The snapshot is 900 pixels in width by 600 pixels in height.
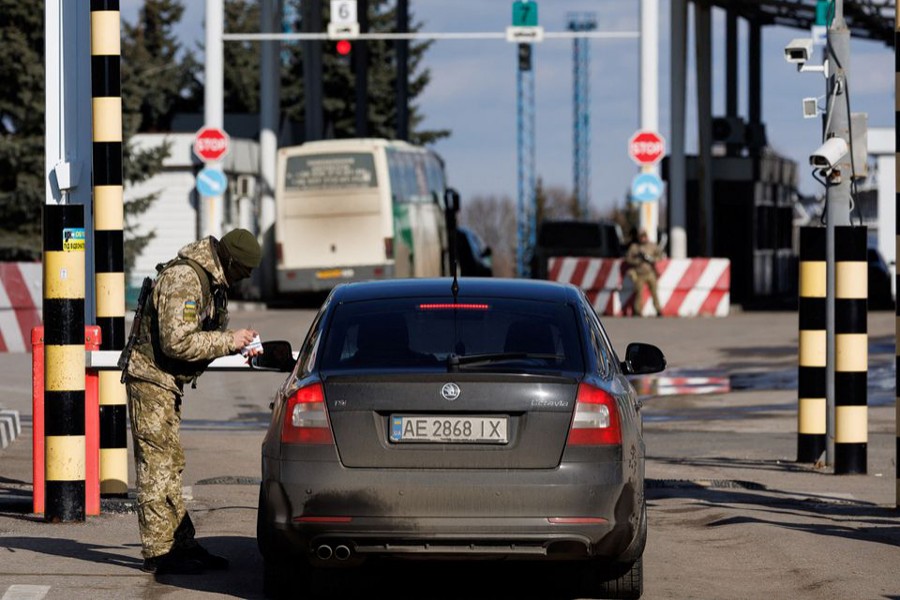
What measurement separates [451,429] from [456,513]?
0.32 m

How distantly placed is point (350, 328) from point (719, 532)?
10.1ft

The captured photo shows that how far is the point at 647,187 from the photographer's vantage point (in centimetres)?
3659

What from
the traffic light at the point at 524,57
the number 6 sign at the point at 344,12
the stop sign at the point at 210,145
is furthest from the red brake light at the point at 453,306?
the number 6 sign at the point at 344,12

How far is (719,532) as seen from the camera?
10367 millimetres

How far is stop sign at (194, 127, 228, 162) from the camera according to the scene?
36719 mm

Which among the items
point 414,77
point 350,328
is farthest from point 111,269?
point 414,77

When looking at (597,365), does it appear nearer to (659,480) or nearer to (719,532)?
(719,532)

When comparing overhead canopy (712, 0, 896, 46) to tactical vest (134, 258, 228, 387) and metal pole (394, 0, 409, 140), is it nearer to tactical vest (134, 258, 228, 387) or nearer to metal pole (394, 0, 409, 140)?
metal pole (394, 0, 409, 140)

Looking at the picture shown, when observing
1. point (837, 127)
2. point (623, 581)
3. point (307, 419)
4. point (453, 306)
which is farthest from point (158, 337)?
point (837, 127)

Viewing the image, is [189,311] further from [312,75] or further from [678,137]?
[312,75]

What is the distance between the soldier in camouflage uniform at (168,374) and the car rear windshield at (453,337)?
2.10 feet

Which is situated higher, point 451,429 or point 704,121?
point 704,121

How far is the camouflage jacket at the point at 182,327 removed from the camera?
8.54 meters

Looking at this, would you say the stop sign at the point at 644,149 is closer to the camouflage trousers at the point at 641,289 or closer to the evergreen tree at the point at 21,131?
the camouflage trousers at the point at 641,289
